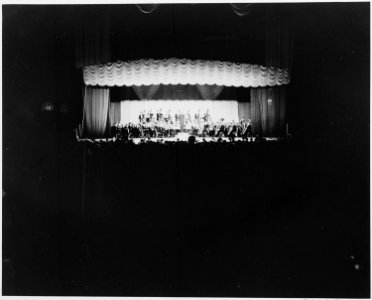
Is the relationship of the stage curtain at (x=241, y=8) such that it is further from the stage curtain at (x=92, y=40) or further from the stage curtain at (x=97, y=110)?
the stage curtain at (x=97, y=110)

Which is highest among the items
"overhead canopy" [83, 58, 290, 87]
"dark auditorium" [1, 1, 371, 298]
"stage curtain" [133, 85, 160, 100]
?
"stage curtain" [133, 85, 160, 100]

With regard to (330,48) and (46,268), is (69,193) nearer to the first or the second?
(46,268)

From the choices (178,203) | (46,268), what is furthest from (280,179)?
(46,268)

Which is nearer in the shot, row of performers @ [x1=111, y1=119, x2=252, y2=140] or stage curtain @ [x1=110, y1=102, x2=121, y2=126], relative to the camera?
row of performers @ [x1=111, y1=119, x2=252, y2=140]

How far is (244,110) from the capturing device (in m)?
6.95

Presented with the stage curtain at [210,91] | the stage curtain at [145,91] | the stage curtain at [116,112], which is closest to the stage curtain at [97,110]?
the stage curtain at [116,112]

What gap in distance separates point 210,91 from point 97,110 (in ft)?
9.57

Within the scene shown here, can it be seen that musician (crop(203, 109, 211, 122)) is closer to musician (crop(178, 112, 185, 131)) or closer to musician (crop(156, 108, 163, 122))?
musician (crop(178, 112, 185, 131))

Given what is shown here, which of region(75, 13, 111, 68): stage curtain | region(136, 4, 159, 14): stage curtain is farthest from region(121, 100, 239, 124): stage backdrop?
region(136, 4, 159, 14): stage curtain

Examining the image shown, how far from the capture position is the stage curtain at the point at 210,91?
748 centimetres

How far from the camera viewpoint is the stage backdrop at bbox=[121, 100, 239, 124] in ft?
23.3

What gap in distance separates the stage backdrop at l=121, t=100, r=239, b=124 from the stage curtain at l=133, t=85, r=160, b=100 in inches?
3.1

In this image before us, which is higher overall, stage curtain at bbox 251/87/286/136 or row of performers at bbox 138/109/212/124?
row of performers at bbox 138/109/212/124

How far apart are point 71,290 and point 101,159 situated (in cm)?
130
